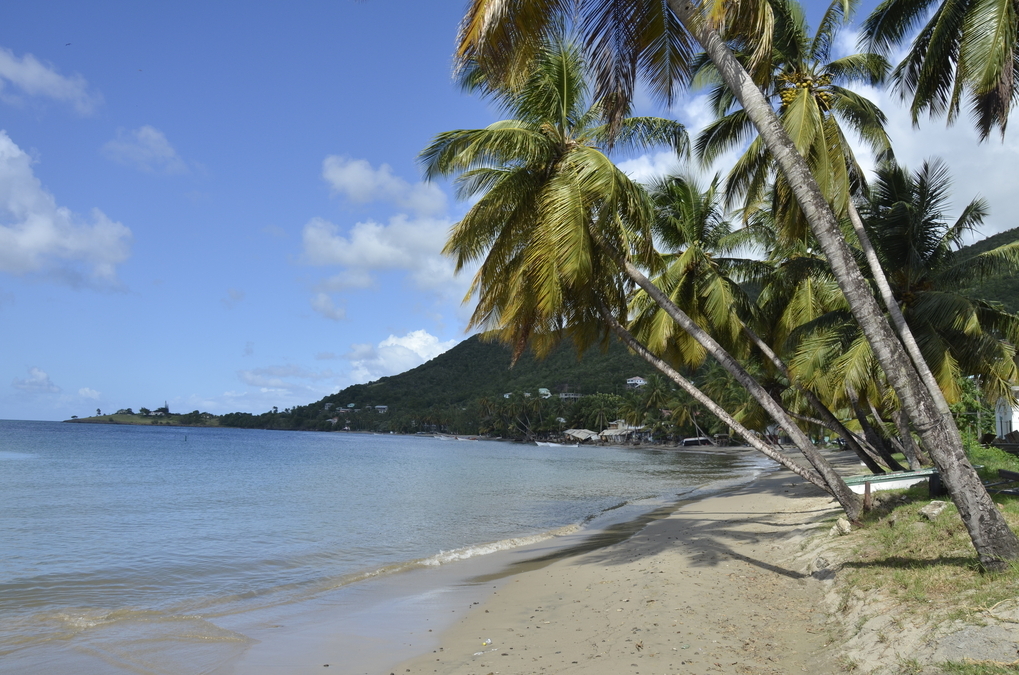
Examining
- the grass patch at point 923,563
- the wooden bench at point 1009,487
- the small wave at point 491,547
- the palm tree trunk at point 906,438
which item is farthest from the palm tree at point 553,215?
the small wave at point 491,547

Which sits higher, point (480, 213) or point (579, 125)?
point (579, 125)

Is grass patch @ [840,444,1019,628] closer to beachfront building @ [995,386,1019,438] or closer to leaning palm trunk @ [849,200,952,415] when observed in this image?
leaning palm trunk @ [849,200,952,415]

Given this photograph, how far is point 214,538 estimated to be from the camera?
14.9 meters

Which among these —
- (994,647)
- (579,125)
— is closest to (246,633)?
(994,647)

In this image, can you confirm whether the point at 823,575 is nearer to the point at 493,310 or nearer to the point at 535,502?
the point at 493,310

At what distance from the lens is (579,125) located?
1053 centimetres

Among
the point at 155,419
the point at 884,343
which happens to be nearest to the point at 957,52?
the point at 884,343

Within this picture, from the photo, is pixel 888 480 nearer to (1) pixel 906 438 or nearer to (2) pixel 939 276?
(1) pixel 906 438

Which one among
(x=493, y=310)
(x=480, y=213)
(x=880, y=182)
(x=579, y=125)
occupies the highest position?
(x=579, y=125)

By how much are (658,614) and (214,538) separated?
11.8 m

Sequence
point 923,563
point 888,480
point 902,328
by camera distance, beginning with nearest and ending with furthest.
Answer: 1. point 923,563
2. point 902,328
3. point 888,480

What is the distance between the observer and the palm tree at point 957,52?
22.1ft

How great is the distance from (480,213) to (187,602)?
7.19m

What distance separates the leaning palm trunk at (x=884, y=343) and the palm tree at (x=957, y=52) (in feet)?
8.20
